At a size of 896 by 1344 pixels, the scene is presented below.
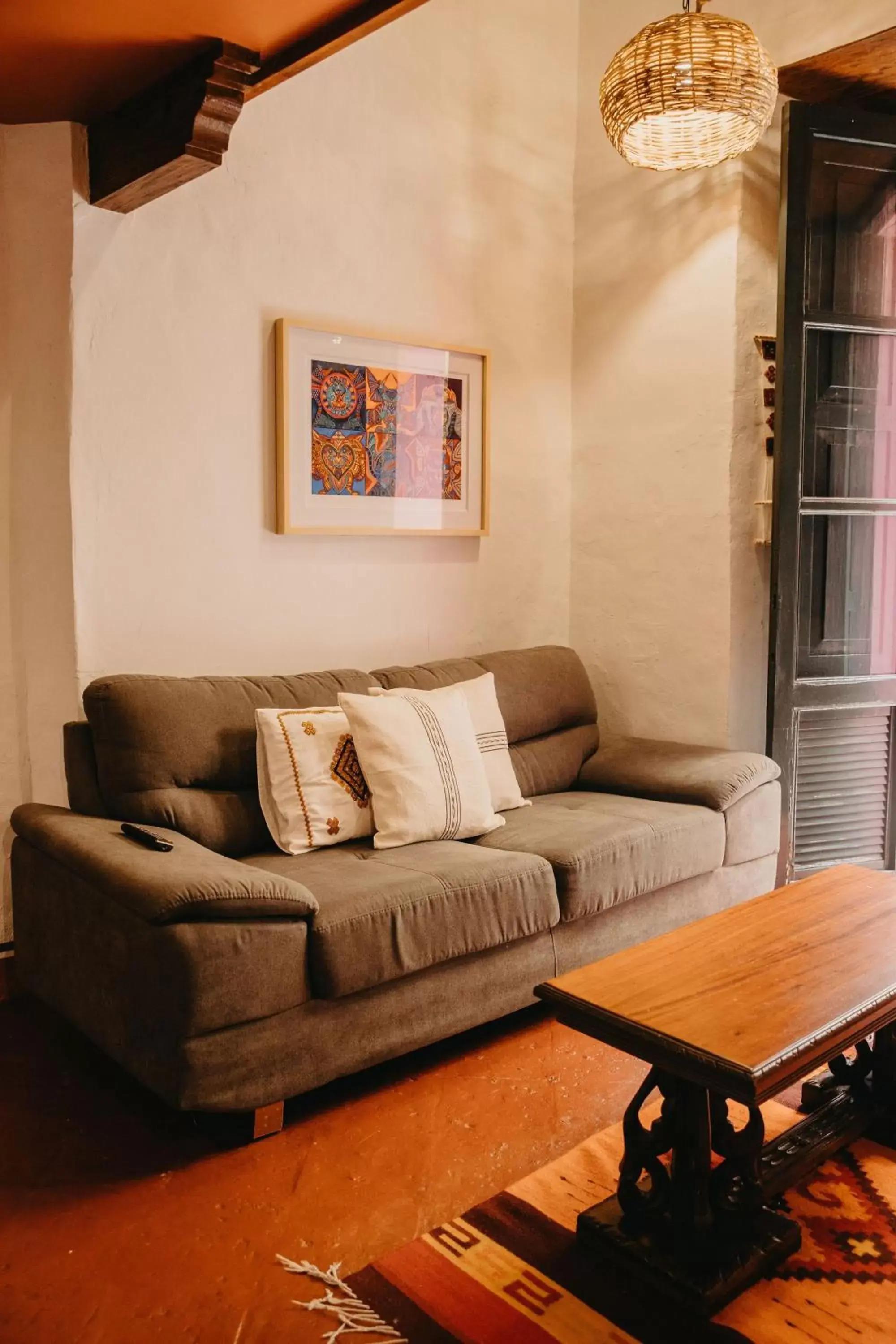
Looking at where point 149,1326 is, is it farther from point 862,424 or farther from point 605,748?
point 862,424

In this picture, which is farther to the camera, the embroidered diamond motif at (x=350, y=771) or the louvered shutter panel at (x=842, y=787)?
the louvered shutter panel at (x=842, y=787)

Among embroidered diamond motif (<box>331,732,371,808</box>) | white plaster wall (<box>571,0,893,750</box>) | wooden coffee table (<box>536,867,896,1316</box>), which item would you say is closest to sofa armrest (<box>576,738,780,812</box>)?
white plaster wall (<box>571,0,893,750</box>)

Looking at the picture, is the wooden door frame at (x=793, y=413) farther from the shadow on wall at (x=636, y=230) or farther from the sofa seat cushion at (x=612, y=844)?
the sofa seat cushion at (x=612, y=844)

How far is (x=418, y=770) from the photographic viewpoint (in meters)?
2.93

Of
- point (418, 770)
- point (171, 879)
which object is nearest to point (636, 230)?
point (418, 770)

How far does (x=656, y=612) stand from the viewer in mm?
4023

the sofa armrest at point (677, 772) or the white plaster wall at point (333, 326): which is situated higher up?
the white plaster wall at point (333, 326)

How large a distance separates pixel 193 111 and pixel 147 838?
1617 mm

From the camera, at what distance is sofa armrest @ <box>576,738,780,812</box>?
3.35m

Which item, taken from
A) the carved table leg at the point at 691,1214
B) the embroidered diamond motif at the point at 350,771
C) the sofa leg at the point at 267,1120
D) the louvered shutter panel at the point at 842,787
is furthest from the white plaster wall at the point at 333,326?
the carved table leg at the point at 691,1214

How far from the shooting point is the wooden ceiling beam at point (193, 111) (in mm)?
2221

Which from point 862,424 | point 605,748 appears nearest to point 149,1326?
point 605,748

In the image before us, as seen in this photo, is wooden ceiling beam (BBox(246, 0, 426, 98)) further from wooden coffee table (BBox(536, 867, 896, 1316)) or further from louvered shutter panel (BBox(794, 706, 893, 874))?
louvered shutter panel (BBox(794, 706, 893, 874))

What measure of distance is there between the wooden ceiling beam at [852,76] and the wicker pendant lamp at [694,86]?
29.6 inches
